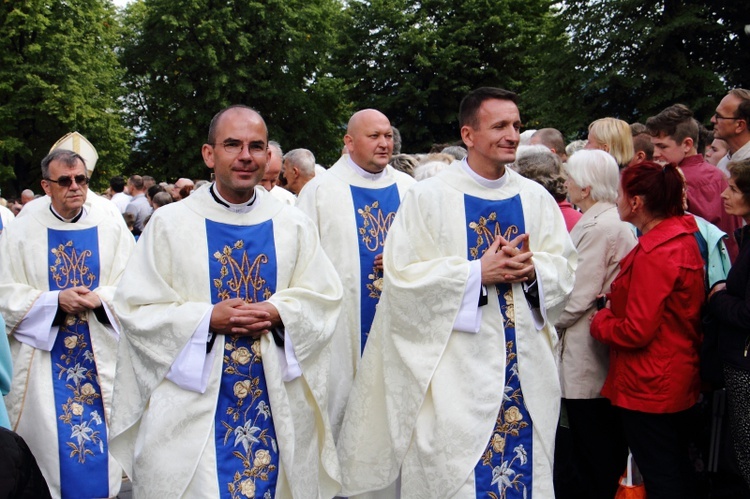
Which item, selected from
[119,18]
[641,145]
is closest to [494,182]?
[641,145]

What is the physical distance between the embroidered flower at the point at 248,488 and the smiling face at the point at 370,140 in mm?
2841

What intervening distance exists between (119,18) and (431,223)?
1468 inches

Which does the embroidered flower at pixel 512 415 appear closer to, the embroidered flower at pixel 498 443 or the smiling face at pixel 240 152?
the embroidered flower at pixel 498 443

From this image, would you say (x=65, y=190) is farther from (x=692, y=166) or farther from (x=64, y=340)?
(x=692, y=166)

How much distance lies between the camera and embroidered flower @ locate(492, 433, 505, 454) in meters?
4.32

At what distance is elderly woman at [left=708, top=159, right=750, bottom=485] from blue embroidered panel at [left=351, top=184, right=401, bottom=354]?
2300 mm

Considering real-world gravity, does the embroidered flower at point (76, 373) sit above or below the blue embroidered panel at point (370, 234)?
below

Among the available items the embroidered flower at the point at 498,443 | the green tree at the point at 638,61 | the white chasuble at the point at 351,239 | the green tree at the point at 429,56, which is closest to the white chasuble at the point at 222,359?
the embroidered flower at the point at 498,443

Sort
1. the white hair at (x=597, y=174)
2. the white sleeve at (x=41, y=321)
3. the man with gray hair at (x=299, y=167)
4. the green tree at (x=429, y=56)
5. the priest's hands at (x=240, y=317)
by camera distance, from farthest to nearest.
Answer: the green tree at (x=429, y=56), the man with gray hair at (x=299, y=167), the white sleeve at (x=41, y=321), the white hair at (x=597, y=174), the priest's hands at (x=240, y=317)

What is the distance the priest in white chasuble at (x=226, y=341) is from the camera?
3.91 meters

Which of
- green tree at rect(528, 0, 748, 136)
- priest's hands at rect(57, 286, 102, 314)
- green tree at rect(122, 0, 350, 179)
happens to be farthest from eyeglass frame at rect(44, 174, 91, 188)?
green tree at rect(122, 0, 350, 179)

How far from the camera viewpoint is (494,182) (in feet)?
14.9

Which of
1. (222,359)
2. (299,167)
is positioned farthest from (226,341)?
(299,167)

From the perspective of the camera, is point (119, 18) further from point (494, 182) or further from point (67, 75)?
point (494, 182)
